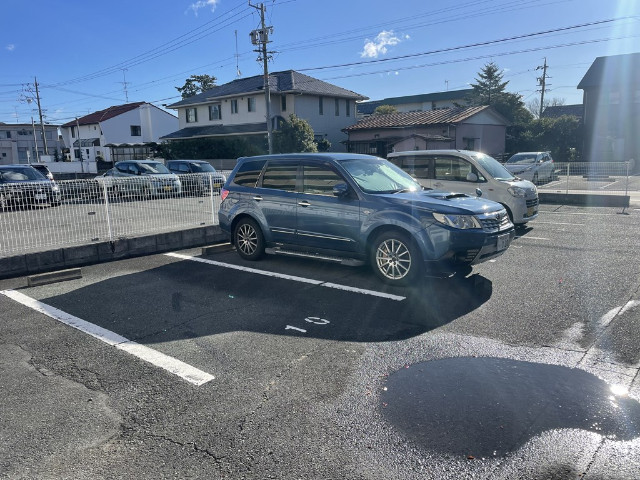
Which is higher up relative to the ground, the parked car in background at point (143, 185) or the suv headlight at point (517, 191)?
the parked car in background at point (143, 185)

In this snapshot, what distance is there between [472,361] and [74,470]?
312 centimetres

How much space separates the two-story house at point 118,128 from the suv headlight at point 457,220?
5085 cm

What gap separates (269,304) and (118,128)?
5547 centimetres

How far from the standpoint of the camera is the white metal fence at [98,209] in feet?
25.5

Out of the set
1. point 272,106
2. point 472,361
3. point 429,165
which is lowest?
point 472,361

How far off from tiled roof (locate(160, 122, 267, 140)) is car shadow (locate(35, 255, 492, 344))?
100 ft

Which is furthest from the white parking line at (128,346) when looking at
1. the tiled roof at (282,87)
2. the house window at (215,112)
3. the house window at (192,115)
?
the house window at (192,115)

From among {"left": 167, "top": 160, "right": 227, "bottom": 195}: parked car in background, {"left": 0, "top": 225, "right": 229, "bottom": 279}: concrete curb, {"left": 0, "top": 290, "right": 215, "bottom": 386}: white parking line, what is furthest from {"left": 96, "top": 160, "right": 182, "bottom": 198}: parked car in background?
{"left": 0, "top": 290, "right": 215, "bottom": 386}: white parking line

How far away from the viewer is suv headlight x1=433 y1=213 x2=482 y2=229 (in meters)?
5.97

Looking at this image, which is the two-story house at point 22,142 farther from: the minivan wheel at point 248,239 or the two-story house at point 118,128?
the minivan wheel at point 248,239

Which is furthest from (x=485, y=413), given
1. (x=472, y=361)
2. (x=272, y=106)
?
(x=272, y=106)

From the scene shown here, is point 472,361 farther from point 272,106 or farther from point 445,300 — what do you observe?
point 272,106

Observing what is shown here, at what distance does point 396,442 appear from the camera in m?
3.04

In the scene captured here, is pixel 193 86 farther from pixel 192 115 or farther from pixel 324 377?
pixel 324 377
